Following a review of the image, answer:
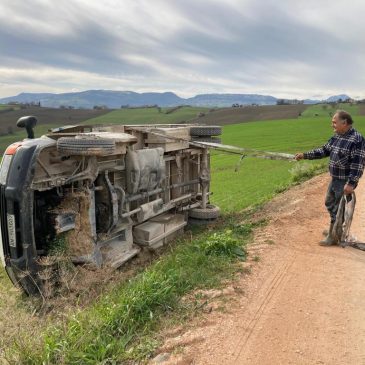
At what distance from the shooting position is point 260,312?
14.4 feet

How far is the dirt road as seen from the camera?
368 cm

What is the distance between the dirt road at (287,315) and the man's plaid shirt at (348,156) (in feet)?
3.80

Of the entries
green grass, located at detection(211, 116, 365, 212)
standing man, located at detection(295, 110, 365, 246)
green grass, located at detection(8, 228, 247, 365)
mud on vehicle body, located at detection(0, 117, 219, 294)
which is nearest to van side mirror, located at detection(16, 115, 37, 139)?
mud on vehicle body, located at detection(0, 117, 219, 294)

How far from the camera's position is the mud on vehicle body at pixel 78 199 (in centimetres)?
579

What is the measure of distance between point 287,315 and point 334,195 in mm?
3013

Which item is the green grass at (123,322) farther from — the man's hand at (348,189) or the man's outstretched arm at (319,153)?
the man's outstretched arm at (319,153)

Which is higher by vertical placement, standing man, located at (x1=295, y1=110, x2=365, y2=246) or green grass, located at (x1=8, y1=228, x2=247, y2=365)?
standing man, located at (x1=295, y1=110, x2=365, y2=246)

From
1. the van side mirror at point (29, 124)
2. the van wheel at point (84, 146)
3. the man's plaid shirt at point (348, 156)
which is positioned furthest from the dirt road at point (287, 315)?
the van side mirror at point (29, 124)

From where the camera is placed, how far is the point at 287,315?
434 cm

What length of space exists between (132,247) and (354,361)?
15.6 feet

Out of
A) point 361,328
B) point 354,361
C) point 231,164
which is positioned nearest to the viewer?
point 354,361

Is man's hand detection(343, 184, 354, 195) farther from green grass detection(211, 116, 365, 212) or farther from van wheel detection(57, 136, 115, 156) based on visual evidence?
van wheel detection(57, 136, 115, 156)

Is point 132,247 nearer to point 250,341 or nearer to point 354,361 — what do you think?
point 250,341

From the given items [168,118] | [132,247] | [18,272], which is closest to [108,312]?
[18,272]
